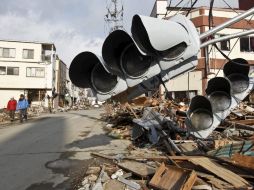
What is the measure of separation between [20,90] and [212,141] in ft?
158

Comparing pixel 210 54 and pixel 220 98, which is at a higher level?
pixel 210 54

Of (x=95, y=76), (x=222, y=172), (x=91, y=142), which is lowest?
(x=91, y=142)

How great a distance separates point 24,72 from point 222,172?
5190 centimetres

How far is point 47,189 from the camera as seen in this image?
307 inches

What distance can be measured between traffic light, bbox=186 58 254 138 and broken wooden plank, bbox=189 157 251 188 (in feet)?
5.26

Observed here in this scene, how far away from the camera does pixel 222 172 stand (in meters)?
7.08

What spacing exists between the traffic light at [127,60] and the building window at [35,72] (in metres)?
53.6

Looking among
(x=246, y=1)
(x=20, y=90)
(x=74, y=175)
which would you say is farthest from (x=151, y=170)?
(x=20, y=90)

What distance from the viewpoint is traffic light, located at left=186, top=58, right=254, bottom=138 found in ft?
18.4

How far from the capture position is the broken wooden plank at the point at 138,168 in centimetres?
818

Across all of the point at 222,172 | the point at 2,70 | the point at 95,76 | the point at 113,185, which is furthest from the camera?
the point at 2,70

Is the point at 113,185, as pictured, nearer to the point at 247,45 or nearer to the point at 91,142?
the point at 91,142

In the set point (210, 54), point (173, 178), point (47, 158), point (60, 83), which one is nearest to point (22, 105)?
point (210, 54)

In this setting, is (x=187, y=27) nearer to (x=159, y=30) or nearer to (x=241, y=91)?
(x=159, y=30)
